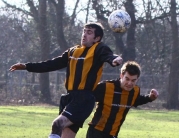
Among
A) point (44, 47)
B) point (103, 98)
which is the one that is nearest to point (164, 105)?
point (44, 47)

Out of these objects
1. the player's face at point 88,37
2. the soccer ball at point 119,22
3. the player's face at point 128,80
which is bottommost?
the player's face at point 128,80

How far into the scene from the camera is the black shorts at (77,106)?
25.4 ft

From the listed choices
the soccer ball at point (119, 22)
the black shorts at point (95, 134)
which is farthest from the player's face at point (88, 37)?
the soccer ball at point (119, 22)

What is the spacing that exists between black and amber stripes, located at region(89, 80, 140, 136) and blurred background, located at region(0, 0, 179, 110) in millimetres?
25508

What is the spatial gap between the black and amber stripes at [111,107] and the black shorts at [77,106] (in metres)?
0.40

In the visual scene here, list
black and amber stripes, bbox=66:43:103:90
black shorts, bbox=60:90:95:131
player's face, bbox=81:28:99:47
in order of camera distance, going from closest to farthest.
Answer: black shorts, bbox=60:90:95:131
black and amber stripes, bbox=66:43:103:90
player's face, bbox=81:28:99:47

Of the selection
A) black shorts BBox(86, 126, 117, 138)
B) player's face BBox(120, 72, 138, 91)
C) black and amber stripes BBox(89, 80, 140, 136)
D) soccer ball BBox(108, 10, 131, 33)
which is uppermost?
soccer ball BBox(108, 10, 131, 33)

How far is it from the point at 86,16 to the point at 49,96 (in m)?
8.18

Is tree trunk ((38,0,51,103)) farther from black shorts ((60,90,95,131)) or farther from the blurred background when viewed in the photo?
black shorts ((60,90,95,131))

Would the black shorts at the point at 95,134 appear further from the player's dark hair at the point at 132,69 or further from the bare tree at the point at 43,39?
the bare tree at the point at 43,39

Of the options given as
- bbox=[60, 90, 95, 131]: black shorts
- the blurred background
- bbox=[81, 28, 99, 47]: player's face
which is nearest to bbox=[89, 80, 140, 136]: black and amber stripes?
bbox=[60, 90, 95, 131]: black shorts

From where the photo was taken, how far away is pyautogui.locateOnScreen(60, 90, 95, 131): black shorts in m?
7.73

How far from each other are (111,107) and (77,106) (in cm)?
69

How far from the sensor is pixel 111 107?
8297mm
